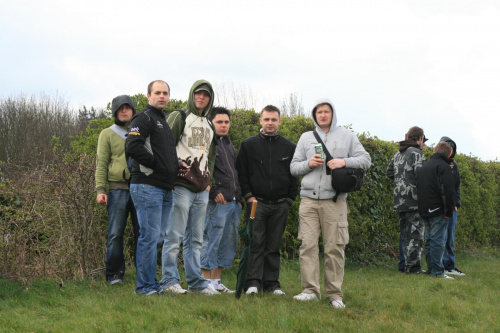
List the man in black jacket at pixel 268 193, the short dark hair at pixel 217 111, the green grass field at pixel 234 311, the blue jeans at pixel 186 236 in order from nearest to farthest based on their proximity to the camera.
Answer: the green grass field at pixel 234 311 < the blue jeans at pixel 186 236 < the man in black jacket at pixel 268 193 < the short dark hair at pixel 217 111

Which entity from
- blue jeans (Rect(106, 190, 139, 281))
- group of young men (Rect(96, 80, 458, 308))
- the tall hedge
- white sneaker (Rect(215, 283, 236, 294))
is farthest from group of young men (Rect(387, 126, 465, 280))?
blue jeans (Rect(106, 190, 139, 281))

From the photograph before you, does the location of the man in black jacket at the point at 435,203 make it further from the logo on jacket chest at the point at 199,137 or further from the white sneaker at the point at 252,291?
the logo on jacket chest at the point at 199,137

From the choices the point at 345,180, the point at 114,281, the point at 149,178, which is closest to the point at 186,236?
the point at 149,178

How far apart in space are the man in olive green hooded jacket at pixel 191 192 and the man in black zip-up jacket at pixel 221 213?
0.28 meters

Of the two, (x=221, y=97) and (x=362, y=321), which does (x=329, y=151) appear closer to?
(x=362, y=321)

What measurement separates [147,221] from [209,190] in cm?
97

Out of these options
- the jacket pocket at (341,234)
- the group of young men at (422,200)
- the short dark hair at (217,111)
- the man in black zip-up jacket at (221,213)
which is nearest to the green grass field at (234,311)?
the man in black zip-up jacket at (221,213)

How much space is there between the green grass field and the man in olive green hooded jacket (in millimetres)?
333

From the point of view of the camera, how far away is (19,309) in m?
5.12

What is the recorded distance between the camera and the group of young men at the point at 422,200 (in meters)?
8.29

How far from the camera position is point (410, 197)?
340 inches

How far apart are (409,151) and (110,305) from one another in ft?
19.2

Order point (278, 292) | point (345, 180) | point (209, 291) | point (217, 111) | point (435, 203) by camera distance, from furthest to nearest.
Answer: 1. point (435, 203)
2. point (217, 111)
3. point (278, 292)
4. point (209, 291)
5. point (345, 180)

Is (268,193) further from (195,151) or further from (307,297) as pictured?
(307,297)
